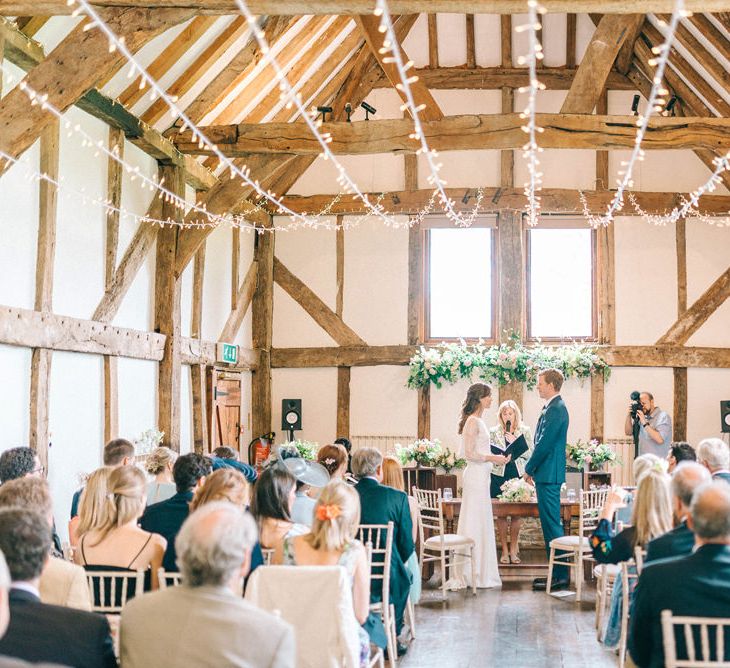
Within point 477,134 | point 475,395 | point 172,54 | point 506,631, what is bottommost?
point 506,631

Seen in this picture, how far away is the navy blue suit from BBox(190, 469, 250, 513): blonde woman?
371 centimetres

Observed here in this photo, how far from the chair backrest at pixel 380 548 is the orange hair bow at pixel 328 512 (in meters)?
1.15

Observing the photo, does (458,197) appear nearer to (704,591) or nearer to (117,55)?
(117,55)

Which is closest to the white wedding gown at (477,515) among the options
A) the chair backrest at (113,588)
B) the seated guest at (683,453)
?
the seated guest at (683,453)

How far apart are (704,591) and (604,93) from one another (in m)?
9.97

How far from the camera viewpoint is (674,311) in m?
12.0

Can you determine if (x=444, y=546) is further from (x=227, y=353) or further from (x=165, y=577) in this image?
(x=227, y=353)

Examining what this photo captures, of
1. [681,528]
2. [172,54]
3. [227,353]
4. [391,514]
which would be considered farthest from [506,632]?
[227,353]

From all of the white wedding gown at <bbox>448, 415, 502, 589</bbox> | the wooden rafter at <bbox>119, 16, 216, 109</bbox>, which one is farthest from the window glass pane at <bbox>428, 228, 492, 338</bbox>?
the wooden rafter at <bbox>119, 16, 216, 109</bbox>

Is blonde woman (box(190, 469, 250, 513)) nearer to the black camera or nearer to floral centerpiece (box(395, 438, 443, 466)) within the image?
floral centerpiece (box(395, 438, 443, 466))

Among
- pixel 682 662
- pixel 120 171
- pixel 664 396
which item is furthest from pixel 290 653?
pixel 664 396

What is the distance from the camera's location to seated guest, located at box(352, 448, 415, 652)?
5.51 meters

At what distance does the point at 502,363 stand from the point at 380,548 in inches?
Result: 243

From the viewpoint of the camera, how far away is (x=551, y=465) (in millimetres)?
7566
